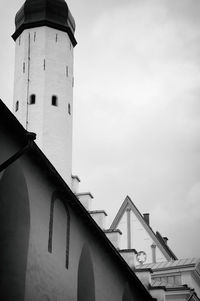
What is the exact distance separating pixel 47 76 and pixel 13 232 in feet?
72.4

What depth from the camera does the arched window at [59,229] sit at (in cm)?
1714

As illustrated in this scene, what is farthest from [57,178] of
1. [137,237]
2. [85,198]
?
[137,237]

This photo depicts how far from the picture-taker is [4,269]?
15.5 m

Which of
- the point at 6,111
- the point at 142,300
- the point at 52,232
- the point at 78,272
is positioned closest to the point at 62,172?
the point at 142,300

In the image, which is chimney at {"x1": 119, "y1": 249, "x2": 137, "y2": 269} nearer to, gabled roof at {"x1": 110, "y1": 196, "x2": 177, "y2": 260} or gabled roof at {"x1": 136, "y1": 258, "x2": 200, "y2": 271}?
gabled roof at {"x1": 136, "y1": 258, "x2": 200, "y2": 271}

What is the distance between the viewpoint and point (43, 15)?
37812mm

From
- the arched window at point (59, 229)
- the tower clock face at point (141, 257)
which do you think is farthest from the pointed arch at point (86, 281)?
the tower clock face at point (141, 257)

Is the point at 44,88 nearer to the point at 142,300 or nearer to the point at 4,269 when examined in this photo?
the point at 142,300

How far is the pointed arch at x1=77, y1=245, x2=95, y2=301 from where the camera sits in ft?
66.9

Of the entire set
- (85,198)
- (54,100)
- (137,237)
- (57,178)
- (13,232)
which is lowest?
(13,232)

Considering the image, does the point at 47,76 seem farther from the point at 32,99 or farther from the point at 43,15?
the point at 43,15

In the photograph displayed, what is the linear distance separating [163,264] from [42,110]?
1039 cm

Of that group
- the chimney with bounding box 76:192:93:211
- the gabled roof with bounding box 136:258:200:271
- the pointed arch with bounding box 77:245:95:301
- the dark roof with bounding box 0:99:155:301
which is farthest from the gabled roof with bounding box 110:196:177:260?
the pointed arch with bounding box 77:245:95:301

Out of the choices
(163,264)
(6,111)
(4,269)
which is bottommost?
(4,269)
